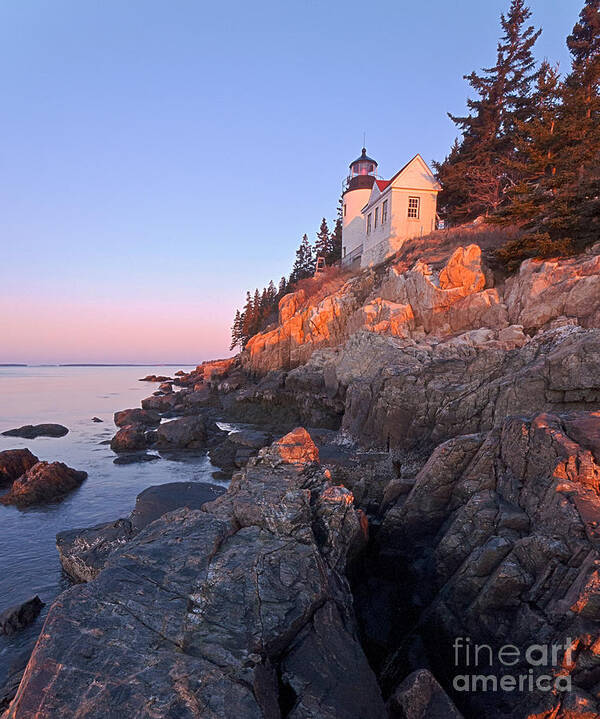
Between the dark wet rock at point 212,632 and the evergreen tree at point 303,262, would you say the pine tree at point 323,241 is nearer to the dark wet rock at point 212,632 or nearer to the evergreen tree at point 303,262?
the evergreen tree at point 303,262

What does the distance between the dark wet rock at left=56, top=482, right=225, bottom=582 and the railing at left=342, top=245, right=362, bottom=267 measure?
1515 inches

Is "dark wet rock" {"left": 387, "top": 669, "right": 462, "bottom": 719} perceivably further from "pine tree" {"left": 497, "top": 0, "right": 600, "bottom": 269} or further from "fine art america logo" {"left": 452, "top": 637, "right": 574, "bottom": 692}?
"pine tree" {"left": 497, "top": 0, "right": 600, "bottom": 269}

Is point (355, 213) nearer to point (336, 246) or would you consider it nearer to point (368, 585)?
point (336, 246)

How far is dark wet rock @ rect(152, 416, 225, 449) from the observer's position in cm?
2331

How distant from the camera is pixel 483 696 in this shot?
16.1 feet

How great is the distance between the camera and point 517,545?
5.81 meters

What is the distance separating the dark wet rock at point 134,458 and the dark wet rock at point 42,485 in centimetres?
339

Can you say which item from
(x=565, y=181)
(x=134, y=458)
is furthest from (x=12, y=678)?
(x=565, y=181)

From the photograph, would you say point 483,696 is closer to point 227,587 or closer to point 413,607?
point 413,607

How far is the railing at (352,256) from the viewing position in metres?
44.9

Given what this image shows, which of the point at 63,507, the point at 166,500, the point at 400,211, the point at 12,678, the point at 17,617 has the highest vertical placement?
the point at 400,211

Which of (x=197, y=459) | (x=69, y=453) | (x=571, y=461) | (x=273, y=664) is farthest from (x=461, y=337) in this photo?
(x=69, y=453)

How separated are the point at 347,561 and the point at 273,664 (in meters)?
3.09

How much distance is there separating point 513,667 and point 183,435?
21.4 m
